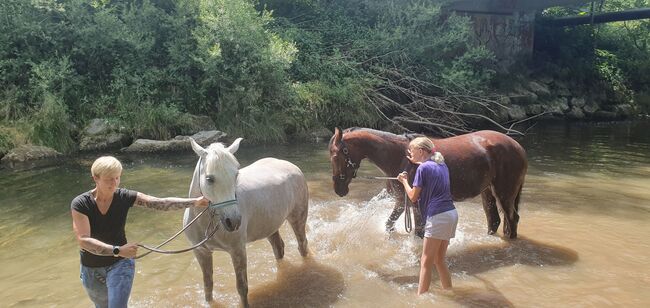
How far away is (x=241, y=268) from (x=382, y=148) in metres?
2.56

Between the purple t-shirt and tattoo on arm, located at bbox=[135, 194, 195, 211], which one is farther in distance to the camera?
the purple t-shirt

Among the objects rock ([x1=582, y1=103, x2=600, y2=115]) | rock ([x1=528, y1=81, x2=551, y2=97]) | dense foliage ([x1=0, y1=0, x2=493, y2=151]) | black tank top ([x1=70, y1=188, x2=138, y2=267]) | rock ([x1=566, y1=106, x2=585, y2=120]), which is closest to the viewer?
black tank top ([x1=70, y1=188, x2=138, y2=267])

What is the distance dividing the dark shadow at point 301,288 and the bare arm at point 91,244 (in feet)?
6.20

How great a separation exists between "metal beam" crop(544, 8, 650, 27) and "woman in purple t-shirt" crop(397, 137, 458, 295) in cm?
2520

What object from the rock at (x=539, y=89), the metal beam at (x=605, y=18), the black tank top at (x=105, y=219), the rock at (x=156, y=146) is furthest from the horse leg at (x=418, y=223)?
the metal beam at (x=605, y=18)

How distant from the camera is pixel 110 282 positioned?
306 cm

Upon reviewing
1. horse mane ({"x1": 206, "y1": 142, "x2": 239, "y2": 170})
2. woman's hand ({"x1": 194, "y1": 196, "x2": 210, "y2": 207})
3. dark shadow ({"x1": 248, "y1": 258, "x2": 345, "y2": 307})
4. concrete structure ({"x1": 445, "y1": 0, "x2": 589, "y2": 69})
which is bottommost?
dark shadow ({"x1": 248, "y1": 258, "x2": 345, "y2": 307})

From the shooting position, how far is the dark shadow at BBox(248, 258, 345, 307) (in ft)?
14.7

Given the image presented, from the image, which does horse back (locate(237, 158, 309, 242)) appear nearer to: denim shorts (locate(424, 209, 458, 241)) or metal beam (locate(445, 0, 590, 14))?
denim shorts (locate(424, 209, 458, 241))

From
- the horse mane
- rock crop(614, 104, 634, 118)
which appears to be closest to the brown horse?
the horse mane

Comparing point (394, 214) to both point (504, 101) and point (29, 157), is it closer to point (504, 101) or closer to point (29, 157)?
point (29, 157)

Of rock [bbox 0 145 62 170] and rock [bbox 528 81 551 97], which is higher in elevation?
rock [bbox 528 81 551 97]

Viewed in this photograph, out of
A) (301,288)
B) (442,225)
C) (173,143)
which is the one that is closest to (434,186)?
(442,225)

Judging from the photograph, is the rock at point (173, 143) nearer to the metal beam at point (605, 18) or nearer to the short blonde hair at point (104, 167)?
the short blonde hair at point (104, 167)
